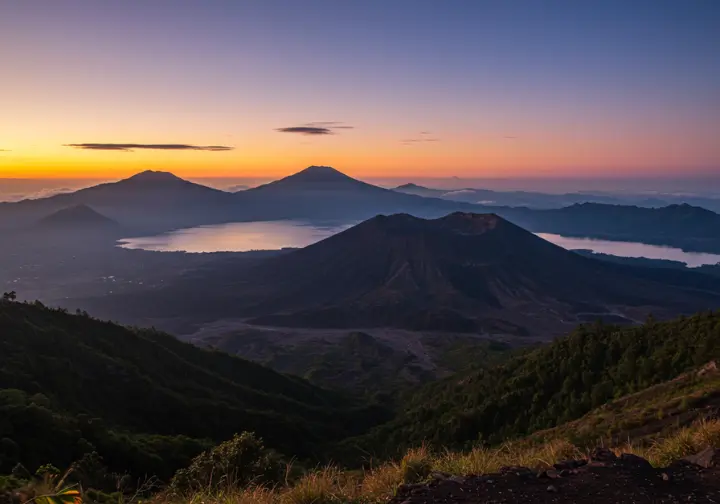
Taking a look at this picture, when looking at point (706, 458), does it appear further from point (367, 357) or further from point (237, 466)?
point (367, 357)

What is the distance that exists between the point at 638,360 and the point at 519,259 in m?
159

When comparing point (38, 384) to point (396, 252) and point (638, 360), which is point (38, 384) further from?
point (396, 252)

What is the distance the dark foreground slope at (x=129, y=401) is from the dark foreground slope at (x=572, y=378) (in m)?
9.94

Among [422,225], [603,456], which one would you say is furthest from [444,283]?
[603,456]

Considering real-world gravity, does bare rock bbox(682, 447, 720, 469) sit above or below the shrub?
above

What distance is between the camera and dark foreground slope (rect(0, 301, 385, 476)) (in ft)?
56.9

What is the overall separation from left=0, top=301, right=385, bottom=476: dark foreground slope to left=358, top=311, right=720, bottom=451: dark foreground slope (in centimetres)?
994

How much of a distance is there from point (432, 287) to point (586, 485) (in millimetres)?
158564

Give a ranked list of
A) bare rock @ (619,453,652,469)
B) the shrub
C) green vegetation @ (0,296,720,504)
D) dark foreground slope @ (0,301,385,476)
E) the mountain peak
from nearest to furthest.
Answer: bare rock @ (619,453,652,469) → green vegetation @ (0,296,720,504) → the shrub → dark foreground slope @ (0,301,385,476) → the mountain peak

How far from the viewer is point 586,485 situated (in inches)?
187

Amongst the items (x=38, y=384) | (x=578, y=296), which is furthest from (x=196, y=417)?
(x=578, y=296)

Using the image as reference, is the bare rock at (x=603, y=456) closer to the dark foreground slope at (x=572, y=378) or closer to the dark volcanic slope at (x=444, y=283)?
the dark foreground slope at (x=572, y=378)

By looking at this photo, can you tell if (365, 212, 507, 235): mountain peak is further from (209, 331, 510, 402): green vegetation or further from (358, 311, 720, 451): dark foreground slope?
(358, 311, 720, 451): dark foreground slope

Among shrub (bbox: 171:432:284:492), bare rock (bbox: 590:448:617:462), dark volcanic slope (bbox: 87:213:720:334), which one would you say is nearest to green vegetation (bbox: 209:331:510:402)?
dark volcanic slope (bbox: 87:213:720:334)
